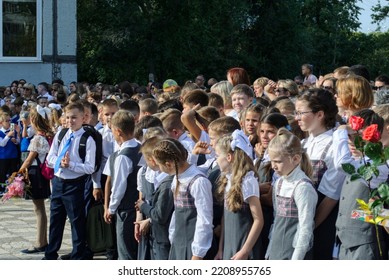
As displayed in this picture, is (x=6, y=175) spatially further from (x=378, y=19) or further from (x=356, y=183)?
(x=378, y=19)

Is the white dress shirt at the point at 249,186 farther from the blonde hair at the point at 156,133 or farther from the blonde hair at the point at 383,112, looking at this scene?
the blonde hair at the point at 156,133

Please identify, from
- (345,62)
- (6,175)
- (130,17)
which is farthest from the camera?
(345,62)

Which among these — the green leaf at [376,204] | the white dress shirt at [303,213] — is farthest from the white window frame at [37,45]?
the green leaf at [376,204]

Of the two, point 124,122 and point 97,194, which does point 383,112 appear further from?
point 97,194

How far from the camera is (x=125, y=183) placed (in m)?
7.68

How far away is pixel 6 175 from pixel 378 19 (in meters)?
43.4

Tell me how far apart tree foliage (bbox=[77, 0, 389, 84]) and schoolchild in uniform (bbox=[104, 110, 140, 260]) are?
935 inches

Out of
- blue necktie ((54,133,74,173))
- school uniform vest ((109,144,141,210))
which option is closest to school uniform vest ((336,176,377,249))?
Result: school uniform vest ((109,144,141,210))

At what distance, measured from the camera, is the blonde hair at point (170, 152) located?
606 cm

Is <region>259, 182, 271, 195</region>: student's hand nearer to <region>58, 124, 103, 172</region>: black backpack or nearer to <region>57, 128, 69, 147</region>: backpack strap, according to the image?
<region>58, 124, 103, 172</region>: black backpack

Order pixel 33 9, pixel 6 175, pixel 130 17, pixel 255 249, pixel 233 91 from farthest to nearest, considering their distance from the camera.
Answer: pixel 130 17 → pixel 33 9 → pixel 6 175 → pixel 233 91 → pixel 255 249

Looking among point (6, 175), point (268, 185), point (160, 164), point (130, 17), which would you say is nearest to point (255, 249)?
point (268, 185)

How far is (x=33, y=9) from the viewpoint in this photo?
1043 inches

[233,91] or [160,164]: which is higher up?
[233,91]
